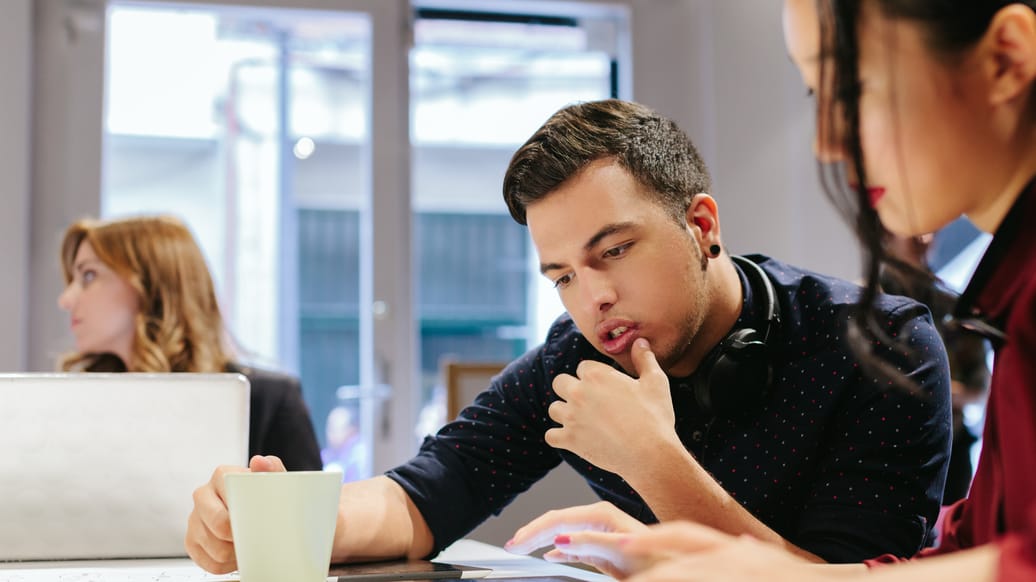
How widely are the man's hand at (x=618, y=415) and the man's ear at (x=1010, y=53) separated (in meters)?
0.50

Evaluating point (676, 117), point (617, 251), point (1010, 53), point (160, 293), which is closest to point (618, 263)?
point (617, 251)

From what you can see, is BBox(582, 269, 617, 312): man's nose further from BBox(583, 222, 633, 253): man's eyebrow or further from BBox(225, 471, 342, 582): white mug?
BBox(225, 471, 342, 582): white mug

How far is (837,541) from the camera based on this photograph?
Result: 3.22 ft

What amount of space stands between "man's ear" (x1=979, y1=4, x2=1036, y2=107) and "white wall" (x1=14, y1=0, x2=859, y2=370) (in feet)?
9.36

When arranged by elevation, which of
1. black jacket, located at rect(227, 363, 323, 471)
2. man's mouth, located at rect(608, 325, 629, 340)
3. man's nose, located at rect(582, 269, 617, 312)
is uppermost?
man's nose, located at rect(582, 269, 617, 312)

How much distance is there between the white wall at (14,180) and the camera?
122 inches

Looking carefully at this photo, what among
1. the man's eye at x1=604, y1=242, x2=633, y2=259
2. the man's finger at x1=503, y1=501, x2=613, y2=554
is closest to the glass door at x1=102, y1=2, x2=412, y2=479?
the man's eye at x1=604, y1=242, x2=633, y2=259

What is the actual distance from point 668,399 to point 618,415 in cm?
5

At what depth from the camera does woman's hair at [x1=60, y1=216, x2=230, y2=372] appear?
2199 millimetres

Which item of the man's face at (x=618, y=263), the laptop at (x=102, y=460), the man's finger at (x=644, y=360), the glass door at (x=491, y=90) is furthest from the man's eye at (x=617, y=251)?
the glass door at (x=491, y=90)

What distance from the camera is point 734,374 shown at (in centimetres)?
114

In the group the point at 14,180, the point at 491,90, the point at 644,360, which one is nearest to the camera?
the point at 644,360

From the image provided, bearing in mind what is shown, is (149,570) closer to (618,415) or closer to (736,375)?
(618,415)

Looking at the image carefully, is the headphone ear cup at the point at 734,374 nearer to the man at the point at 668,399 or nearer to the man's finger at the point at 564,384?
the man at the point at 668,399
